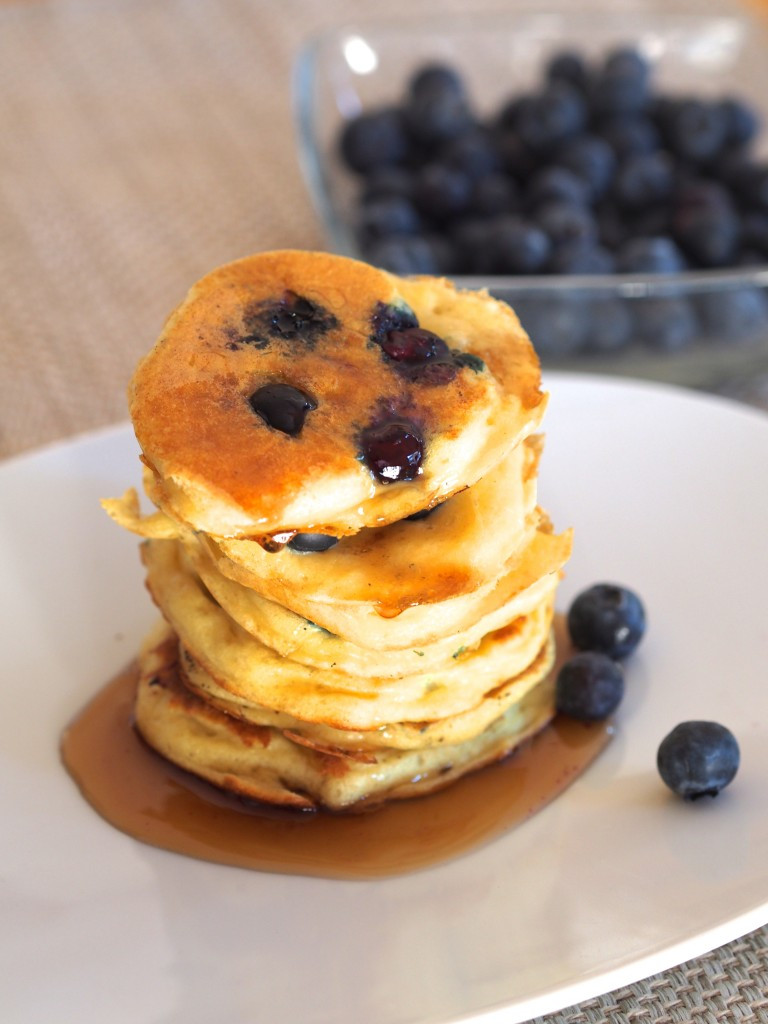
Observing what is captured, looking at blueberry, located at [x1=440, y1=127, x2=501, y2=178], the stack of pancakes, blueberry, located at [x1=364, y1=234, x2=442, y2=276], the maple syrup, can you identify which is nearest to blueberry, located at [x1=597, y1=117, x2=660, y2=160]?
blueberry, located at [x1=440, y1=127, x2=501, y2=178]

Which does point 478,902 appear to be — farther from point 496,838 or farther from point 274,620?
point 274,620

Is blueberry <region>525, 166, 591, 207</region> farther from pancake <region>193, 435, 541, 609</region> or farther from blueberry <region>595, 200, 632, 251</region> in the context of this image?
pancake <region>193, 435, 541, 609</region>

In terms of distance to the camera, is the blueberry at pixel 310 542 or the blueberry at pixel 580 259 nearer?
the blueberry at pixel 310 542

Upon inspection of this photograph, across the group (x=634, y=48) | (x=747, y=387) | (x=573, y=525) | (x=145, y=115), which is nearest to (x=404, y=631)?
(x=573, y=525)

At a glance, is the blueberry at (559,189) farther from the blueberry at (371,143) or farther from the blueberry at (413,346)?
the blueberry at (413,346)

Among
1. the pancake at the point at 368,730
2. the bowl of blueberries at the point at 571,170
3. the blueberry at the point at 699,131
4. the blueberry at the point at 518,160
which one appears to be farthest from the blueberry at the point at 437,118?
the pancake at the point at 368,730

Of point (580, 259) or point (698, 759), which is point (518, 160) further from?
point (698, 759)

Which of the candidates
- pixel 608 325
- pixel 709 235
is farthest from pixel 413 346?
pixel 709 235
